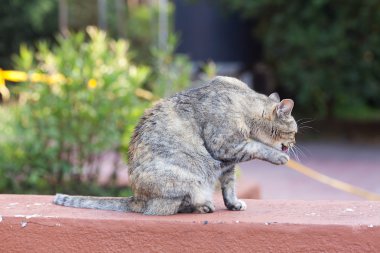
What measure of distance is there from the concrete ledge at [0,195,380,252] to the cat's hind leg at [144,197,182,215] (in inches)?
2.1

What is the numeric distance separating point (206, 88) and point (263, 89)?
15.2 metres

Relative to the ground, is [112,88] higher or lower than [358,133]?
lower

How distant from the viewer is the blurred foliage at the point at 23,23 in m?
17.4

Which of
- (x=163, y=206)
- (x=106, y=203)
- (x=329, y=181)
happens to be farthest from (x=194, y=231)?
(x=329, y=181)

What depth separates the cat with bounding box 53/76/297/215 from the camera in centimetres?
367

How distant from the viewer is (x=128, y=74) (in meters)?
7.15

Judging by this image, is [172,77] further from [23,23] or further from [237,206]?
[23,23]

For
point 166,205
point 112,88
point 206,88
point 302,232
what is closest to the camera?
point 302,232

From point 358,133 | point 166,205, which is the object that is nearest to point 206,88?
point 166,205

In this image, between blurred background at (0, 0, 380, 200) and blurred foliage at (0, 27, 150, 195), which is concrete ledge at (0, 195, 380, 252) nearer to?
blurred background at (0, 0, 380, 200)

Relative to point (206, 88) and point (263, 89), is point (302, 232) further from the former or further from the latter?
point (263, 89)

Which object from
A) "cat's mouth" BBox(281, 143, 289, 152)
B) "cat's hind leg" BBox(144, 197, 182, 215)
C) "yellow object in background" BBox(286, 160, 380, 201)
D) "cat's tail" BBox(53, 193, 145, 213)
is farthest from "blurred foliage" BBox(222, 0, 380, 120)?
"cat's hind leg" BBox(144, 197, 182, 215)

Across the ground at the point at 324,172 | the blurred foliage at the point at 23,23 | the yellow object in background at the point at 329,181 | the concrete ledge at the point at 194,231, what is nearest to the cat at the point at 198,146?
the concrete ledge at the point at 194,231

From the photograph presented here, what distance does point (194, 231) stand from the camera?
3.47 metres
